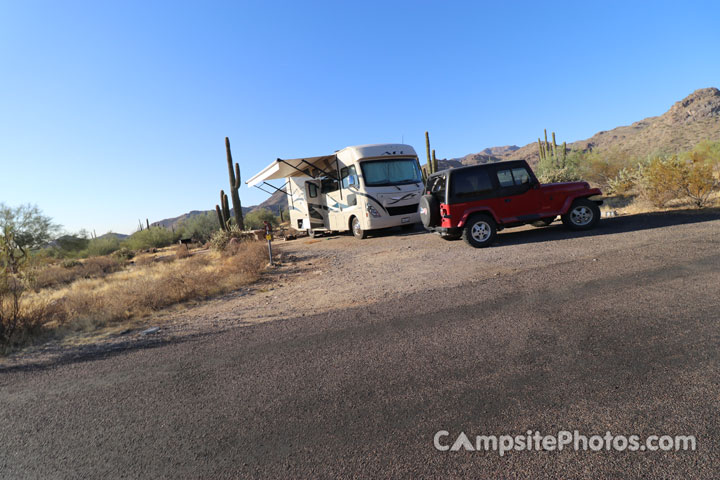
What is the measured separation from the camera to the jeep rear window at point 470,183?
8.95 m

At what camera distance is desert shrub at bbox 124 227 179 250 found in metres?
32.9

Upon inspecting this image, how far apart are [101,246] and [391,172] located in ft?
100

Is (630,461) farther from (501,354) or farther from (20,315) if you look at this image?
(20,315)

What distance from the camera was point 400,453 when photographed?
213 cm

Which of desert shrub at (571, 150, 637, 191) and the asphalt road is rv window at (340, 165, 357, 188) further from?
desert shrub at (571, 150, 637, 191)

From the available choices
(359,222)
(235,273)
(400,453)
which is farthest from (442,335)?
(359,222)

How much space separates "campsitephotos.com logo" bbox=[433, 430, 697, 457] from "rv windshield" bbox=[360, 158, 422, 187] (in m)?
11.2

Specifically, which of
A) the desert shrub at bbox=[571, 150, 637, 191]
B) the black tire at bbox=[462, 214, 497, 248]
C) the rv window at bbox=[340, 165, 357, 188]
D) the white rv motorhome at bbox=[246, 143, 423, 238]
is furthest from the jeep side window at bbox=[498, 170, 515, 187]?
the desert shrub at bbox=[571, 150, 637, 191]

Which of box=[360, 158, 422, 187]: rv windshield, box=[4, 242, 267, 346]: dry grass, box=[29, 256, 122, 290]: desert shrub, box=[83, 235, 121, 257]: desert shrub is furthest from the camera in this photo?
box=[83, 235, 121, 257]: desert shrub

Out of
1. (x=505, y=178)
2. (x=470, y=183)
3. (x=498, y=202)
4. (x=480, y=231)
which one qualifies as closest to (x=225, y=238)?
(x=470, y=183)

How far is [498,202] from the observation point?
903cm

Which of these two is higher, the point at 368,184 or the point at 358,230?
the point at 368,184

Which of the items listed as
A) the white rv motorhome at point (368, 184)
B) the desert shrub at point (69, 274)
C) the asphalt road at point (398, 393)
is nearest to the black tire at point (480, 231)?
the asphalt road at point (398, 393)

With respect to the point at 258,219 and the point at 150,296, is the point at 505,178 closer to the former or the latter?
the point at 150,296
